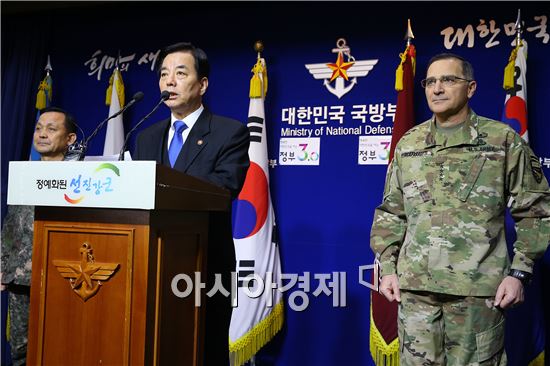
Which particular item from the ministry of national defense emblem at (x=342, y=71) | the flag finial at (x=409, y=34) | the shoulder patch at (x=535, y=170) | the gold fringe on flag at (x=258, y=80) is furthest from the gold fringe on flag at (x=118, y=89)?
the shoulder patch at (x=535, y=170)

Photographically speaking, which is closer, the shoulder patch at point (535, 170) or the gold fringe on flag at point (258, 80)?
Answer: the shoulder patch at point (535, 170)

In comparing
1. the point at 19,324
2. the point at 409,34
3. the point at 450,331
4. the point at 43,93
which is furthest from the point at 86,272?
the point at 43,93

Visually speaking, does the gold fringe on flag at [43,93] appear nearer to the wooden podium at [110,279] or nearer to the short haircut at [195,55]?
the short haircut at [195,55]

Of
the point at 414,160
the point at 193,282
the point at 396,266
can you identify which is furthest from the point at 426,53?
the point at 193,282

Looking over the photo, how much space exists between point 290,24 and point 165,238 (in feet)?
7.90

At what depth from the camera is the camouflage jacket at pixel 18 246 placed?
2389mm

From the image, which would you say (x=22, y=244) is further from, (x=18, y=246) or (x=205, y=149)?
(x=205, y=149)

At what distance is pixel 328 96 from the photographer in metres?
3.29

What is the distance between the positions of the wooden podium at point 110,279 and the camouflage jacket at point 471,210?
33.4 inches

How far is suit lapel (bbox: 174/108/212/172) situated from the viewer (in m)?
1.68

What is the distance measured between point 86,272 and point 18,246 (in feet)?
4.38

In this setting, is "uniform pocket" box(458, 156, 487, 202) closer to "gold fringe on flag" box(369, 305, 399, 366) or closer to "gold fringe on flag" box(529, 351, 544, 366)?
"gold fringe on flag" box(369, 305, 399, 366)

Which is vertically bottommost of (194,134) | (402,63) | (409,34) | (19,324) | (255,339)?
(255,339)

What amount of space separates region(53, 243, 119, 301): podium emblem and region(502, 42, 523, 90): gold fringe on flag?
222 centimetres
